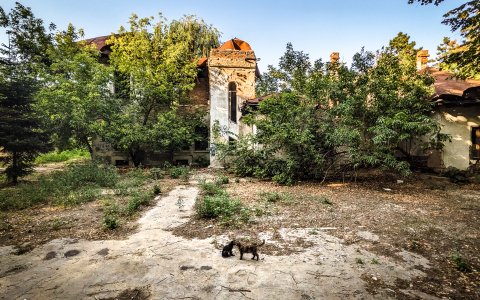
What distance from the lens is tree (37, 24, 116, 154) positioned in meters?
14.1

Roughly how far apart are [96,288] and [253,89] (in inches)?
638

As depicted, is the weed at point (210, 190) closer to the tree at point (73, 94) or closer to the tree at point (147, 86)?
the tree at point (147, 86)

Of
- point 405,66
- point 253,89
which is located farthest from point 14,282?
point 253,89

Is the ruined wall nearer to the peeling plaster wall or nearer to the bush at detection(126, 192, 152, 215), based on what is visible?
the bush at detection(126, 192, 152, 215)

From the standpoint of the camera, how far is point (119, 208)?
7.66m

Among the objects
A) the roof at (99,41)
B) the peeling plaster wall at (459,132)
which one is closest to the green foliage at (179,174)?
the roof at (99,41)

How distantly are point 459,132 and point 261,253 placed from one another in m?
14.0

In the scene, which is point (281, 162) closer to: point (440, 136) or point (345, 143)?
point (345, 143)

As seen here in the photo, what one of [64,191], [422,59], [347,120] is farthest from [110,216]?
[422,59]

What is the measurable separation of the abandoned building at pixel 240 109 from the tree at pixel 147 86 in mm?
1728

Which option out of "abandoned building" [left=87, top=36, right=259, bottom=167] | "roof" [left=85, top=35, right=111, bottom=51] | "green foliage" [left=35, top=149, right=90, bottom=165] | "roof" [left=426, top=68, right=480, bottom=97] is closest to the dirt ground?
"roof" [left=426, top=68, right=480, bottom=97]

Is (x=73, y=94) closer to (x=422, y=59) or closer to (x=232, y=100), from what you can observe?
(x=232, y=100)

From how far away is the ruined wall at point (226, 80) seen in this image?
58.3 feet

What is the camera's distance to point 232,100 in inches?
732
